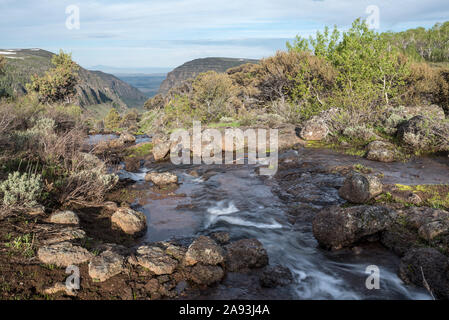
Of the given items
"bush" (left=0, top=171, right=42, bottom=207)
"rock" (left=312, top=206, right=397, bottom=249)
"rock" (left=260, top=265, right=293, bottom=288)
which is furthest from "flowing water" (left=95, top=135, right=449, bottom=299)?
"bush" (left=0, top=171, right=42, bottom=207)

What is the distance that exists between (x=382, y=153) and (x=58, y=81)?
125ft

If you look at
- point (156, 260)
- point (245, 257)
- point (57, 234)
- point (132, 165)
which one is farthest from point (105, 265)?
point (132, 165)

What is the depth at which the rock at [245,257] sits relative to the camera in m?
5.28

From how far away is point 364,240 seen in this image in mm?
5992

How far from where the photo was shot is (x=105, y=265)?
14.9 ft

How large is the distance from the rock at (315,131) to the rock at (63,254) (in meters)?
12.3

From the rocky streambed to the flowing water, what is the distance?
27 millimetres

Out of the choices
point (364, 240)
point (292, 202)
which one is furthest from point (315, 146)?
point (364, 240)

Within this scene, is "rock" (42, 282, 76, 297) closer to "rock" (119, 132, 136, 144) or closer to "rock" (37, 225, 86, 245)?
"rock" (37, 225, 86, 245)

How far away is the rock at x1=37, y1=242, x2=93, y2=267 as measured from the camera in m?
4.57

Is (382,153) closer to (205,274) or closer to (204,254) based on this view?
(204,254)

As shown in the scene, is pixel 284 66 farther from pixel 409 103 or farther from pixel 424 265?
pixel 424 265
